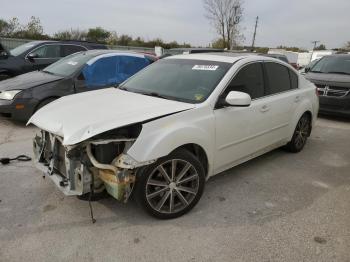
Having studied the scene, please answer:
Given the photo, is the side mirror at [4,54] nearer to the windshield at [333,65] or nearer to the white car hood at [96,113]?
the white car hood at [96,113]

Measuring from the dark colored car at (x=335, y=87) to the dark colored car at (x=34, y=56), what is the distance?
22.1 ft

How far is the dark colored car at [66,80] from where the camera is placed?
6.36m

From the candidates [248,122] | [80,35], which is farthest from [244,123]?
[80,35]

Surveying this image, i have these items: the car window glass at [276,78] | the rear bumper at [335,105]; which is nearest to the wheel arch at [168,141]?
the car window glass at [276,78]

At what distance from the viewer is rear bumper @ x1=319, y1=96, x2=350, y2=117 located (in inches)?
317

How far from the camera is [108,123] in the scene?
9.99 feet

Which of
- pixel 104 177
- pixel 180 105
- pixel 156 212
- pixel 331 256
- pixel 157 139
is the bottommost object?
pixel 331 256

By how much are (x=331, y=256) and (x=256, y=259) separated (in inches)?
26.4

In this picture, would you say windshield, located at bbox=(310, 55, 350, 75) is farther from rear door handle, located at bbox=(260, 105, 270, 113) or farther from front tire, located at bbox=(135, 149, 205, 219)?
front tire, located at bbox=(135, 149, 205, 219)

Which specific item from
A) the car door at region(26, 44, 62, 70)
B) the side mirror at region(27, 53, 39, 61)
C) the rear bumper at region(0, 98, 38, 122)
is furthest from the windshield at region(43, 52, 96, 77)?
the car door at region(26, 44, 62, 70)

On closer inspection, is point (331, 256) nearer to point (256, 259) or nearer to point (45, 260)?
point (256, 259)

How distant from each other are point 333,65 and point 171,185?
7.76 m

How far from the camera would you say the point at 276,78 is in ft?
15.8

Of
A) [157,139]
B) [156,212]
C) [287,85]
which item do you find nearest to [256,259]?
[156,212]
